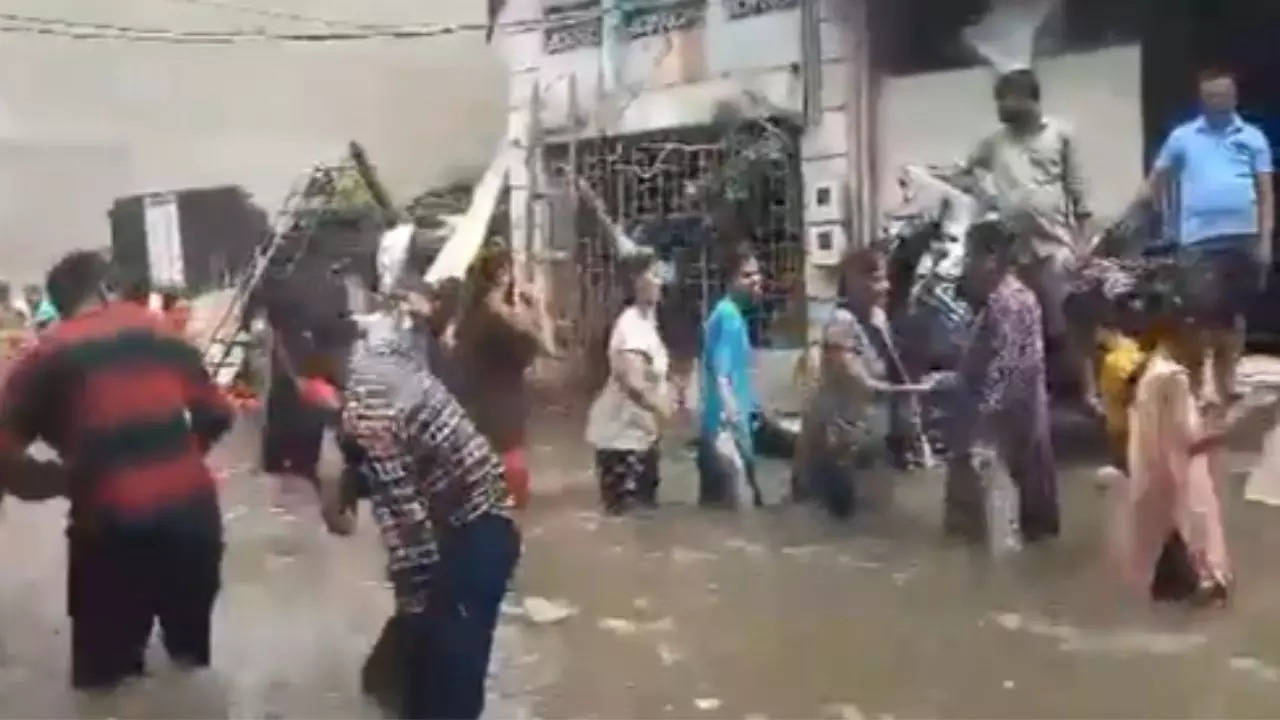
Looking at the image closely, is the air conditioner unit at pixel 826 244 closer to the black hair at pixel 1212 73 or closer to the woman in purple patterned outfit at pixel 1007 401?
the black hair at pixel 1212 73

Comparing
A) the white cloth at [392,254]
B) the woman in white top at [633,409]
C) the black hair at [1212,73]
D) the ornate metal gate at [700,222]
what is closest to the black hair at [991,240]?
the woman in white top at [633,409]

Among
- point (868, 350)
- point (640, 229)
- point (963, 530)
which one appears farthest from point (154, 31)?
point (963, 530)

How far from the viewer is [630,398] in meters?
8.63

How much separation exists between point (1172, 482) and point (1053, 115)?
467 centimetres

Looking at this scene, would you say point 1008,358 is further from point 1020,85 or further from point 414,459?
point 1020,85

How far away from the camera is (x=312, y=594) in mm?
7391

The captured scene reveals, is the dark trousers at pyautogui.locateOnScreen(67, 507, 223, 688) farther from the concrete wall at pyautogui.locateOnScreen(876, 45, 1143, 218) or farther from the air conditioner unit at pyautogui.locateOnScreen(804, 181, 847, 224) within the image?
the air conditioner unit at pyautogui.locateOnScreen(804, 181, 847, 224)

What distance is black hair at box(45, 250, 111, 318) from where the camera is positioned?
546 centimetres

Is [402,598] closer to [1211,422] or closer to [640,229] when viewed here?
[1211,422]

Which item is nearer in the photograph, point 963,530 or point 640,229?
point 963,530

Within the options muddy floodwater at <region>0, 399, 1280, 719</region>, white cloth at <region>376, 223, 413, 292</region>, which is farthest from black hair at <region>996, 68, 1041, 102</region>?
white cloth at <region>376, 223, 413, 292</region>

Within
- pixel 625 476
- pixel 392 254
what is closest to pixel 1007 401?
pixel 625 476

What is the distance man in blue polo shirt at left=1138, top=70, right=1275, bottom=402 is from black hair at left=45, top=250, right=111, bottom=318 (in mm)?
4696

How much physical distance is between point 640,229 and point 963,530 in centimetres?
550
